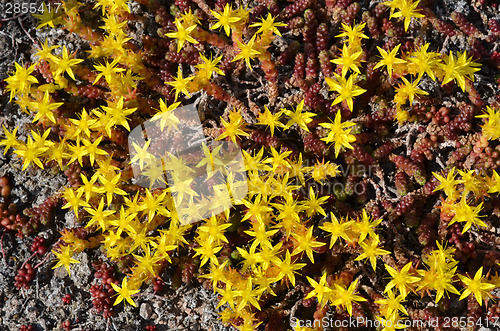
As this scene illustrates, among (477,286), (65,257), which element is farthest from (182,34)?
(477,286)

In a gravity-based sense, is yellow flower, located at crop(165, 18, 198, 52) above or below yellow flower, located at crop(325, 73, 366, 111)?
above

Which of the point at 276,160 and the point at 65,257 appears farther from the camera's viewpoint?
the point at 65,257

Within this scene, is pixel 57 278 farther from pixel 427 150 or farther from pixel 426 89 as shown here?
pixel 426 89

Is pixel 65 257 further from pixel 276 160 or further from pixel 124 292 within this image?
pixel 276 160

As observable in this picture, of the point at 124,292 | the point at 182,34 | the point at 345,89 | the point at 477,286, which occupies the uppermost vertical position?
the point at 182,34

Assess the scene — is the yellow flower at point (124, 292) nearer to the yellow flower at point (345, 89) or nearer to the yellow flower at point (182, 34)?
the yellow flower at point (182, 34)

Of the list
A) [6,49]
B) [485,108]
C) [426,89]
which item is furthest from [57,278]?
[485,108]

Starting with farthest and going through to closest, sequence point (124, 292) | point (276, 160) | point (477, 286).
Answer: point (124, 292) → point (276, 160) → point (477, 286)

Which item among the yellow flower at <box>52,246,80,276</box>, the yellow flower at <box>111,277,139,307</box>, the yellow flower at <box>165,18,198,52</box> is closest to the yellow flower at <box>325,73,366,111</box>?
the yellow flower at <box>165,18,198,52</box>

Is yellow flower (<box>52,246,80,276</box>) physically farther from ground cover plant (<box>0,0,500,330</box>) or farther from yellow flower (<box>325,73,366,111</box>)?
yellow flower (<box>325,73,366,111</box>)
